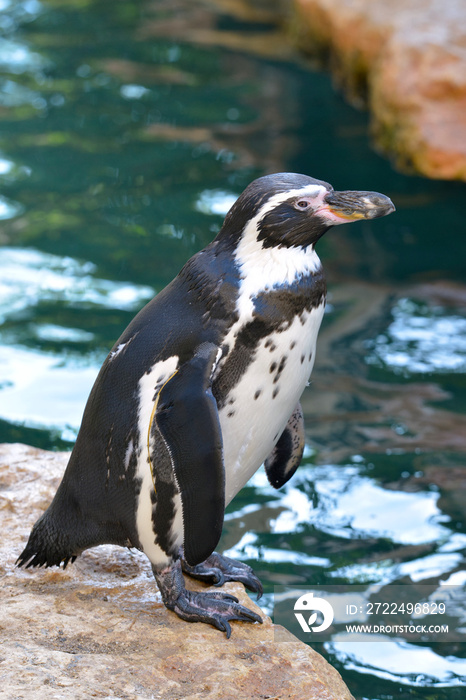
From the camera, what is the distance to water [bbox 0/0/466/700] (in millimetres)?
3531

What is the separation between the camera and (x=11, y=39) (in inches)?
372

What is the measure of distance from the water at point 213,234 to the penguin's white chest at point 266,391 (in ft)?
2.87

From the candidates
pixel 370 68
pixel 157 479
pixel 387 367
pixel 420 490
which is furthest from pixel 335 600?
pixel 370 68

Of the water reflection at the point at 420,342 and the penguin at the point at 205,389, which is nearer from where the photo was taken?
the penguin at the point at 205,389

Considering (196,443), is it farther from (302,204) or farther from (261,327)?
(302,204)

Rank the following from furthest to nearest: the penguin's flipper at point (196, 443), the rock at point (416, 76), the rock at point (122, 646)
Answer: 1. the rock at point (416, 76)
2. the penguin's flipper at point (196, 443)
3. the rock at point (122, 646)

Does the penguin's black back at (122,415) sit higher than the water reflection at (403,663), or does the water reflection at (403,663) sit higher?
the penguin's black back at (122,415)

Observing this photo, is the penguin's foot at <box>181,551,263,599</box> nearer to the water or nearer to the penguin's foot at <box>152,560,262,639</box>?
the penguin's foot at <box>152,560,262,639</box>

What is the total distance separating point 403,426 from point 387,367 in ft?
1.73

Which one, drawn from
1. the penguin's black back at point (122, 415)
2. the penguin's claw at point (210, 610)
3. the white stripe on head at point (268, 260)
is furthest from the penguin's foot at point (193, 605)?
the white stripe on head at point (268, 260)

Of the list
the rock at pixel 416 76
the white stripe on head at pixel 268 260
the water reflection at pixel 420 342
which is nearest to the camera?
the white stripe on head at pixel 268 260

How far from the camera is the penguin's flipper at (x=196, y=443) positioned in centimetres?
220

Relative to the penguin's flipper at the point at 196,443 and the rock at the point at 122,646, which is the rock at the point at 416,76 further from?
the penguin's flipper at the point at 196,443

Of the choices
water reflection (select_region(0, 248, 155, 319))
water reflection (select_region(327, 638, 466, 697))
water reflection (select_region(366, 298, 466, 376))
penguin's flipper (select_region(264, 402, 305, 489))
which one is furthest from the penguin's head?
water reflection (select_region(0, 248, 155, 319))
